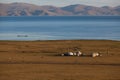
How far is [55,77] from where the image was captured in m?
16.8

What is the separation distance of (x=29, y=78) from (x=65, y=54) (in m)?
8.30

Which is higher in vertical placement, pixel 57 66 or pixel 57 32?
pixel 57 66

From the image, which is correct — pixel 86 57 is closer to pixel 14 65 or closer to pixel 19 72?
pixel 14 65

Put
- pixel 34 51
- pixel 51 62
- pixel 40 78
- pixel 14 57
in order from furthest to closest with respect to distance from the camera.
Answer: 1. pixel 34 51
2. pixel 14 57
3. pixel 51 62
4. pixel 40 78

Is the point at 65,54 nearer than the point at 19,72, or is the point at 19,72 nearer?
the point at 19,72

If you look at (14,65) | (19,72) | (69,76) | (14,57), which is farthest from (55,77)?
(14,57)

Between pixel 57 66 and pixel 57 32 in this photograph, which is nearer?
pixel 57 66

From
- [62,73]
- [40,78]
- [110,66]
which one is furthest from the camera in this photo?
[110,66]

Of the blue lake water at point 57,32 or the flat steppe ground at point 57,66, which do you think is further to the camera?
the blue lake water at point 57,32

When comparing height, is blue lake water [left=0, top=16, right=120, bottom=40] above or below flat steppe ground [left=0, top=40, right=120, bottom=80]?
below

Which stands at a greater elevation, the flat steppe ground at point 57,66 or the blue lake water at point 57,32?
the flat steppe ground at point 57,66

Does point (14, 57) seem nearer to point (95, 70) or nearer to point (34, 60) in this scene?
point (34, 60)

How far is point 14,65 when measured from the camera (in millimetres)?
20359

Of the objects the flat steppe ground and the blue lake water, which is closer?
the flat steppe ground
